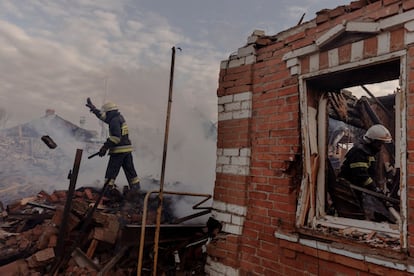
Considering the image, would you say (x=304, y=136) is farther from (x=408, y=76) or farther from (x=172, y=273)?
(x=172, y=273)

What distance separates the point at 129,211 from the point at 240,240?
3196 millimetres

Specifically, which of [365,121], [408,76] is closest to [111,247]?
[408,76]

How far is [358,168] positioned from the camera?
485 centimetres

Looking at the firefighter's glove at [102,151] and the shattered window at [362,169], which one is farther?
the firefighter's glove at [102,151]

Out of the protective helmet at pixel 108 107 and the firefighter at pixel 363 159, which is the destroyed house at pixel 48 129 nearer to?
the protective helmet at pixel 108 107

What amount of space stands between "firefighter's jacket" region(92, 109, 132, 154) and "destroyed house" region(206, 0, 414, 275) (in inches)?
156

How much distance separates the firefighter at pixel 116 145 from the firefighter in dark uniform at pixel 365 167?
4.85 m

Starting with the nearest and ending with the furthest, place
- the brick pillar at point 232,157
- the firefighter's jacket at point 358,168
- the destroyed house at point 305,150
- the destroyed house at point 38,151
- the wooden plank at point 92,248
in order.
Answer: the destroyed house at point 305,150 → the brick pillar at point 232,157 → the wooden plank at point 92,248 → the firefighter's jacket at point 358,168 → the destroyed house at point 38,151

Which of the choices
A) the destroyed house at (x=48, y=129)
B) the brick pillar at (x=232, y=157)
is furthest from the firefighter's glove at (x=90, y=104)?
the destroyed house at (x=48, y=129)

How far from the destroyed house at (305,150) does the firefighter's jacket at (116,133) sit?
3.97 meters

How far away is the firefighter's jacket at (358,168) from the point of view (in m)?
4.80

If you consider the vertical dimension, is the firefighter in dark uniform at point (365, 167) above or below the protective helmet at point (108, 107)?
below

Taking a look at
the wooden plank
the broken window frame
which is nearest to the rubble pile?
the wooden plank

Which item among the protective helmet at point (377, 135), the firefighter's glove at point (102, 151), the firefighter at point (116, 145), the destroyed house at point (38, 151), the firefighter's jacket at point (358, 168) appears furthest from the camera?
the destroyed house at point (38, 151)
